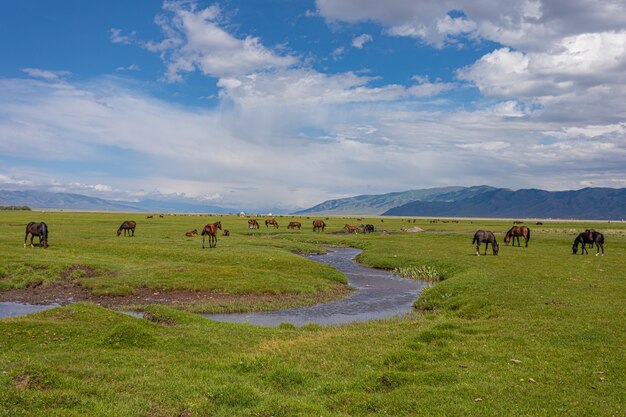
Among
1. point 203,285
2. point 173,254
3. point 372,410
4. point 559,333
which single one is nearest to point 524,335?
point 559,333

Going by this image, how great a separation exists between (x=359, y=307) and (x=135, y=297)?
1590 cm

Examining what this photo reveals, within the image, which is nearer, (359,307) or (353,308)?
(353,308)

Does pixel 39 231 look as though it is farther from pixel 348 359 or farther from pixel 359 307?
pixel 348 359

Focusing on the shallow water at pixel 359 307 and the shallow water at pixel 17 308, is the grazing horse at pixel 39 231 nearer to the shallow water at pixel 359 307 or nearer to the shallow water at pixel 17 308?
the shallow water at pixel 17 308

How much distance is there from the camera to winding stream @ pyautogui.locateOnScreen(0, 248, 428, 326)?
26922 mm

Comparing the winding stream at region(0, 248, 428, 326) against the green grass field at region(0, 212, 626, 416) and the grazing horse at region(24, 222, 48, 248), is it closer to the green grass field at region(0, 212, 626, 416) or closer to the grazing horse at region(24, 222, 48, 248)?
the green grass field at region(0, 212, 626, 416)

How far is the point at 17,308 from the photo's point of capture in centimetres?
2747

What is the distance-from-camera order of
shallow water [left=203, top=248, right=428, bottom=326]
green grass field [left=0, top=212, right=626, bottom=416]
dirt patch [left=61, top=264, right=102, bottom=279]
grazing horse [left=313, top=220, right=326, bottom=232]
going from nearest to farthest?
green grass field [left=0, top=212, right=626, bottom=416], shallow water [left=203, top=248, right=428, bottom=326], dirt patch [left=61, top=264, right=102, bottom=279], grazing horse [left=313, top=220, right=326, bottom=232]

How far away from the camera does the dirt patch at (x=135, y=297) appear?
2994cm

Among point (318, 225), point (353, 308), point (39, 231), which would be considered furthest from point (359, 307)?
point (318, 225)

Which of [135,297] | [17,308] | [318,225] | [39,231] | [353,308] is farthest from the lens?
[318,225]

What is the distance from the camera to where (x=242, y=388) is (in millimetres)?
12680

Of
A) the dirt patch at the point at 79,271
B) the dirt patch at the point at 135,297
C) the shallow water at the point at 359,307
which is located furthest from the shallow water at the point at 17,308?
the shallow water at the point at 359,307

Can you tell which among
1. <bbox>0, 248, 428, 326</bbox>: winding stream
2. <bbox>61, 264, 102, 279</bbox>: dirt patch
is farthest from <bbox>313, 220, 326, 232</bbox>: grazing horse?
<bbox>61, 264, 102, 279</bbox>: dirt patch
